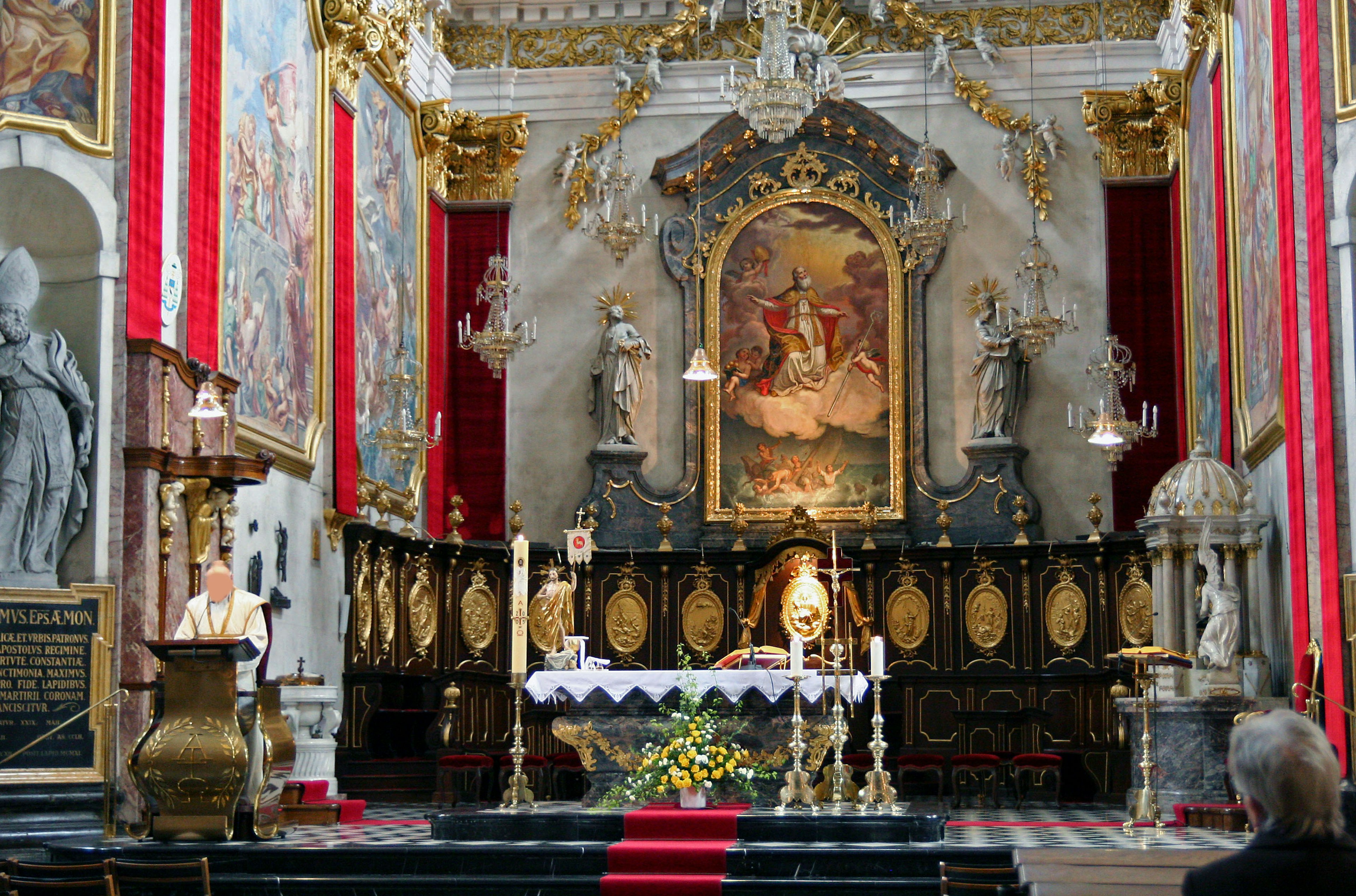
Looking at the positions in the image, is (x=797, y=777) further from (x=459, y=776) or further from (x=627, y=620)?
(x=627, y=620)

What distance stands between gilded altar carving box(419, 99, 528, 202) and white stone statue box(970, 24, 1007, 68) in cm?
562

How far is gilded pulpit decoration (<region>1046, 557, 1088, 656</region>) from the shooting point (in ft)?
59.4

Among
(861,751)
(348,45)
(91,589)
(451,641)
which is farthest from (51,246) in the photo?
(861,751)

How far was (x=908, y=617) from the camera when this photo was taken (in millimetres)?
18688

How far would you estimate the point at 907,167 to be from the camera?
65.4ft

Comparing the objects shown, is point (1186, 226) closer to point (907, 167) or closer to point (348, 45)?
point (907, 167)

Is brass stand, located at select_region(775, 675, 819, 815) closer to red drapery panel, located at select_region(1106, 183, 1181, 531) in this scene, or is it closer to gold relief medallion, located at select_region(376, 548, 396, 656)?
gold relief medallion, located at select_region(376, 548, 396, 656)

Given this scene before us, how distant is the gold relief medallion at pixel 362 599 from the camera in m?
16.2

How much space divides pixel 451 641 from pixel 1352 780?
32.9 ft

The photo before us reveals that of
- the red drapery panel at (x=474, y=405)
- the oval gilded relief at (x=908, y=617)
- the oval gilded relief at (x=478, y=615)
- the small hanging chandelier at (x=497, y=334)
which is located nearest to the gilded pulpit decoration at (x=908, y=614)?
the oval gilded relief at (x=908, y=617)

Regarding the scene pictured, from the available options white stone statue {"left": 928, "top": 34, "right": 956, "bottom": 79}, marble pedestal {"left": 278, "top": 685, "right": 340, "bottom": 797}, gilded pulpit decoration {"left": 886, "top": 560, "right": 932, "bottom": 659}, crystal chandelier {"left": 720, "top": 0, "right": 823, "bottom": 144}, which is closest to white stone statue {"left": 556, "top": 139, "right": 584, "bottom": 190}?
white stone statue {"left": 928, "top": 34, "right": 956, "bottom": 79}

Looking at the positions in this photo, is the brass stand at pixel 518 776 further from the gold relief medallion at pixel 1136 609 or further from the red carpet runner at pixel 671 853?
the gold relief medallion at pixel 1136 609

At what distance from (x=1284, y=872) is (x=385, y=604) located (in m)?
14.2

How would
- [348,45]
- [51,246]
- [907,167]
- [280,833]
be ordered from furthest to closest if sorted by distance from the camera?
[907,167], [348,45], [51,246], [280,833]
